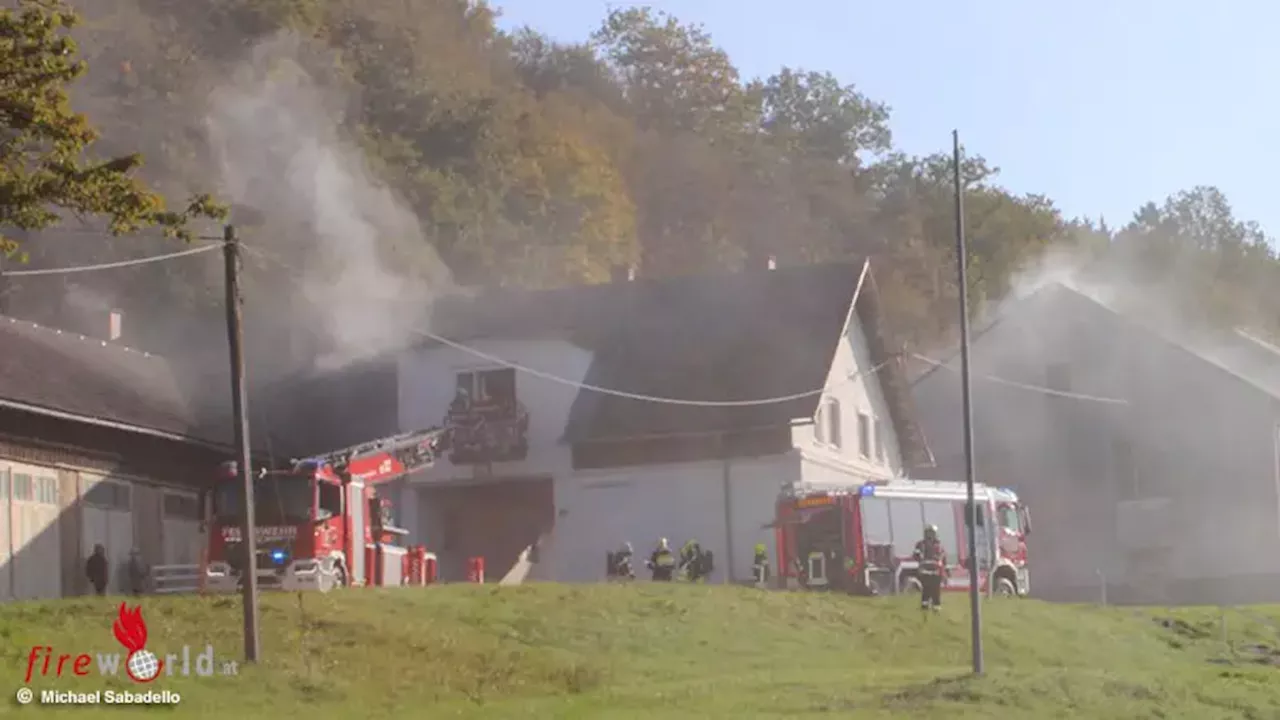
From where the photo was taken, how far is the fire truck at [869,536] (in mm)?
39156

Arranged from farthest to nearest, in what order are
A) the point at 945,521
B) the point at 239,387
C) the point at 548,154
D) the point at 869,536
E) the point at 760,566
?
the point at 548,154, the point at 945,521, the point at 869,536, the point at 760,566, the point at 239,387

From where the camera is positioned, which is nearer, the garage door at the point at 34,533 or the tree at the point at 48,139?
the tree at the point at 48,139

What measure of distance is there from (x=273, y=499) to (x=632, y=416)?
14.4 m

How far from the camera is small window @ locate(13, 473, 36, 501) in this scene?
3316cm

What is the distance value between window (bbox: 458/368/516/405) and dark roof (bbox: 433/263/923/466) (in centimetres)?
96

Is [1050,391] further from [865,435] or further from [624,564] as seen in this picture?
[624,564]

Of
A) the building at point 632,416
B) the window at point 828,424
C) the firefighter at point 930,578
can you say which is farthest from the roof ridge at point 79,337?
the firefighter at point 930,578

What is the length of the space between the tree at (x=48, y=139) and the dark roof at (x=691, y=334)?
79.3 feet

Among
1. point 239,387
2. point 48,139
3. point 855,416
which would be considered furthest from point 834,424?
point 48,139

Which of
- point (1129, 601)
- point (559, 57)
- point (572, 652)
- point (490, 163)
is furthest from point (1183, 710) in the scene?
point (559, 57)

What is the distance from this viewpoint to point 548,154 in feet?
239

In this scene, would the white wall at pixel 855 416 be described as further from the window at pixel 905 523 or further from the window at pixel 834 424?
the window at pixel 905 523

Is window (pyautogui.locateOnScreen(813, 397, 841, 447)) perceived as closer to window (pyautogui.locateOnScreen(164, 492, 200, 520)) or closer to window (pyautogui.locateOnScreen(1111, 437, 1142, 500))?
window (pyautogui.locateOnScreen(1111, 437, 1142, 500))

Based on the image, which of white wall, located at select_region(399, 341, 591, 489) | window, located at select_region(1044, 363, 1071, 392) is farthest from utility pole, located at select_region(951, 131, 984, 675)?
window, located at select_region(1044, 363, 1071, 392)
